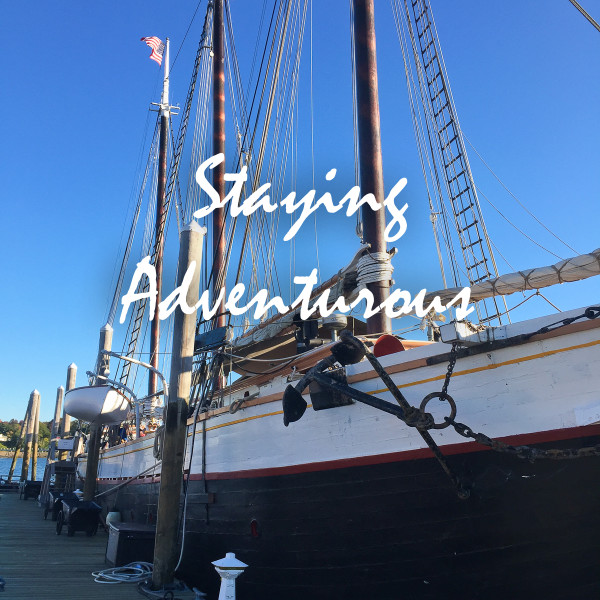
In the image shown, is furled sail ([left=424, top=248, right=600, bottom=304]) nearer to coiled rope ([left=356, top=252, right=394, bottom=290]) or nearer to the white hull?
coiled rope ([left=356, top=252, right=394, bottom=290])

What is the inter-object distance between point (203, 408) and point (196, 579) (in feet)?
7.38

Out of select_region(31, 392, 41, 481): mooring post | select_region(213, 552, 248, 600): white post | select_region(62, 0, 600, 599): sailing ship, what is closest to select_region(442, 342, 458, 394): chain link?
select_region(62, 0, 600, 599): sailing ship

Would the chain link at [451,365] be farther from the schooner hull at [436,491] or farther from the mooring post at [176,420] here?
the mooring post at [176,420]

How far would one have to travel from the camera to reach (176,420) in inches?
293

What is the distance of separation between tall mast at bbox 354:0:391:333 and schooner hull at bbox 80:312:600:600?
6.30ft

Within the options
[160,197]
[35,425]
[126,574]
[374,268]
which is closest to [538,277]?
[374,268]

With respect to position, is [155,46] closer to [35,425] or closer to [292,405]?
[35,425]

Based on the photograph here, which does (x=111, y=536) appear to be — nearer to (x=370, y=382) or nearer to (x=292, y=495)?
(x=292, y=495)

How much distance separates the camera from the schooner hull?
4.26 metres

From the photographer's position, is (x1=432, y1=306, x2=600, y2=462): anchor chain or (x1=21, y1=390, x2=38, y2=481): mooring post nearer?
(x1=432, y1=306, x2=600, y2=462): anchor chain

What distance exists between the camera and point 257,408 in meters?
6.35

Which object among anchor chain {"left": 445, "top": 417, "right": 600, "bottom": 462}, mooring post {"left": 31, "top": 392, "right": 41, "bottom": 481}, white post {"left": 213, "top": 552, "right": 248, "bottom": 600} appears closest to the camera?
anchor chain {"left": 445, "top": 417, "right": 600, "bottom": 462}

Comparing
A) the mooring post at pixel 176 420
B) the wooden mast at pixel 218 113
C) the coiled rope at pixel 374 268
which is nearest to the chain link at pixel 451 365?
the coiled rope at pixel 374 268

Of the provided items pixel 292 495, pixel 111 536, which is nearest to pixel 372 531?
pixel 292 495
